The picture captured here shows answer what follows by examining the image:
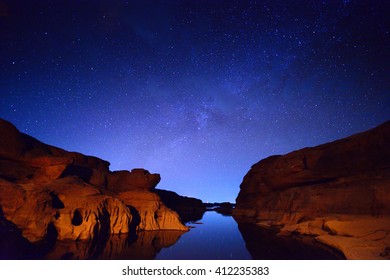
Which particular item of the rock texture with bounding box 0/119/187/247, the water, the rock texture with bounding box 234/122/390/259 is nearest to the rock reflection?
the water

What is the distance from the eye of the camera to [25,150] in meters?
32.1

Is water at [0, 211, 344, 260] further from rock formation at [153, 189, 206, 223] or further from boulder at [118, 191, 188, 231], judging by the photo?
rock formation at [153, 189, 206, 223]

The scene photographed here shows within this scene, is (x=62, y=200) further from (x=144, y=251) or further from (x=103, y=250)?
(x=144, y=251)

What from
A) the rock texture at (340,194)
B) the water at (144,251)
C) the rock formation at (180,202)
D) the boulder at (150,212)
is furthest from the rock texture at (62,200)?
the rock formation at (180,202)

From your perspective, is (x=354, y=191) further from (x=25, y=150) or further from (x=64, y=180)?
(x=25, y=150)

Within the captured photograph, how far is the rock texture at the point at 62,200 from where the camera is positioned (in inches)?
733

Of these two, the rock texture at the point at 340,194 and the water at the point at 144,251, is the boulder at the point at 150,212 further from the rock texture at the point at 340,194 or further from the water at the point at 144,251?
the rock texture at the point at 340,194

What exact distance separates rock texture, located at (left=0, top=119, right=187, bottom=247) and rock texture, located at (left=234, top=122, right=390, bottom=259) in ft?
50.7

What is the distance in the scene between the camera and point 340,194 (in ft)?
88.5

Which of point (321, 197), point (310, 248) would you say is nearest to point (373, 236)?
point (310, 248)

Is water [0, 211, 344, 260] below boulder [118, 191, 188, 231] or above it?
below

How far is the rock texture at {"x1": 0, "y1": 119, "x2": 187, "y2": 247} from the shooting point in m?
18.6

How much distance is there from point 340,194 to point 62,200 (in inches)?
1091
